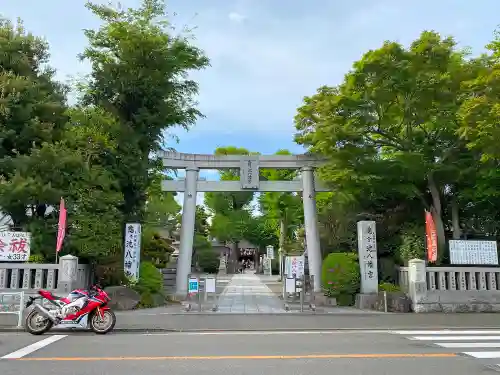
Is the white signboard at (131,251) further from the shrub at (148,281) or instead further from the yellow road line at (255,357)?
the yellow road line at (255,357)

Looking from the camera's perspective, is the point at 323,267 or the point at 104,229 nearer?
the point at 104,229

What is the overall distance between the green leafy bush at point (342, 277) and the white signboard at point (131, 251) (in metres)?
7.05

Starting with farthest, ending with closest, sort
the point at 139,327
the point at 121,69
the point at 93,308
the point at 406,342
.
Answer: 1. the point at 121,69
2. the point at 139,327
3. the point at 93,308
4. the point at 406,342

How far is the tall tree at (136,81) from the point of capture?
1627 centimetres

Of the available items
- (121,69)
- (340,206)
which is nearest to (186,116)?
(121,69)

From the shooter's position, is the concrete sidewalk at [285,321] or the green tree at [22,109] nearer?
the concrete sidewalk at [285,321]

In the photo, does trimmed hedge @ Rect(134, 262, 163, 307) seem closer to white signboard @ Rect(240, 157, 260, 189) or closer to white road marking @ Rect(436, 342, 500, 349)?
white signboard @ Rect(240, 157, 260, 189)

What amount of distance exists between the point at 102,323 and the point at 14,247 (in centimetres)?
578

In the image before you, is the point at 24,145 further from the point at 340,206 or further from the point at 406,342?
the point at 406,342

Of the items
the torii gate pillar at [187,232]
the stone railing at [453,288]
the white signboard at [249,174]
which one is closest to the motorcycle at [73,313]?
the torii gate pillar at [187,232]

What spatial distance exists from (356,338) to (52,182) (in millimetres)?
10831

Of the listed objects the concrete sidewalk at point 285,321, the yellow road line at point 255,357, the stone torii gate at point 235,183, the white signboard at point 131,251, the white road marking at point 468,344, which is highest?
the stone torii gate at point 235,183

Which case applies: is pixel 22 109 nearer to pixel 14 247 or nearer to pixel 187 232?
pixel 14 247

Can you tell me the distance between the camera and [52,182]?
48.1 ft
